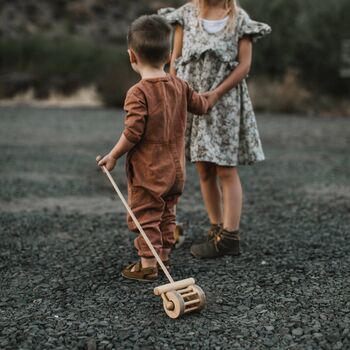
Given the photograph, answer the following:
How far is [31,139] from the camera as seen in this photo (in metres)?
11.0

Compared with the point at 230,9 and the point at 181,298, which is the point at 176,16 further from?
the point at 181,298

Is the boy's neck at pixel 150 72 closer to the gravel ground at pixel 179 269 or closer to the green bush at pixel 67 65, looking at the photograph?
the gravel ground at pixel 179 269

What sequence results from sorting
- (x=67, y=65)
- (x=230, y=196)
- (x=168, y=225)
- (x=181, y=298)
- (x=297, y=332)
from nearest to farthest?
(x=297, y=332) < (x=181, y=298) < (x=168, y=225) < (x=230, y=196) < (x=67, y=65)

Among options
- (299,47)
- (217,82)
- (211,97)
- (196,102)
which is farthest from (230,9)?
(299,47)

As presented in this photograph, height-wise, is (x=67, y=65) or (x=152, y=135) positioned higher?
(x=152, y=135)

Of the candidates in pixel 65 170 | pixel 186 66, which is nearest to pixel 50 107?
pixel 65 170

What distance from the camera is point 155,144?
3623 millimetres

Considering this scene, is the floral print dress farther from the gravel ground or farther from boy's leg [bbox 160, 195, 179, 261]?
the gravel ground

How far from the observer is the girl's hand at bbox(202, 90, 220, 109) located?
3.93m

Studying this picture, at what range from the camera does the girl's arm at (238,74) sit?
13.0 feet

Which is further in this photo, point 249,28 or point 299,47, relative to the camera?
point 299,47

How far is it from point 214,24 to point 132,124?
39.7 inches

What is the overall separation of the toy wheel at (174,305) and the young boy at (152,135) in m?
0.54

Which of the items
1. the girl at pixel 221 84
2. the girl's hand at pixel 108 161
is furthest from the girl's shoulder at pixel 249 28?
the girl's hand at pixel 108 161
